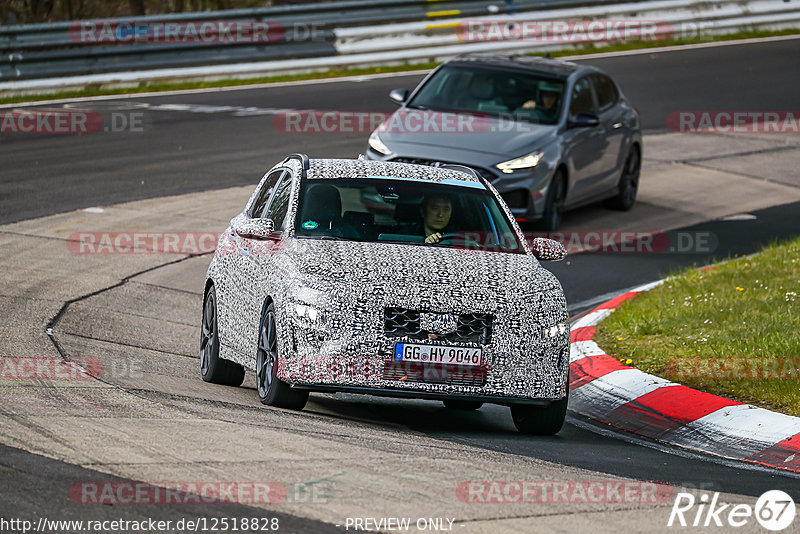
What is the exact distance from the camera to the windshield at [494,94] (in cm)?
1711

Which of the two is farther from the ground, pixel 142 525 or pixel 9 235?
pixel 142 525

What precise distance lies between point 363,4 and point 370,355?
2115 cm

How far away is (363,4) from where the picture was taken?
2841 cm

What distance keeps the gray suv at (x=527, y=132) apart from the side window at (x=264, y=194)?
4.95 meters

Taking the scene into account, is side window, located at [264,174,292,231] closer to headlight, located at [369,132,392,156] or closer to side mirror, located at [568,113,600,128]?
headlight, located at [369,132,392,156]

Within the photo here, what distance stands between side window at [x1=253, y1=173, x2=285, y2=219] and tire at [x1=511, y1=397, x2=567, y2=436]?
99.2 inches

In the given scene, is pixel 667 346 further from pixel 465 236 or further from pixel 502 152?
pixel 502 152

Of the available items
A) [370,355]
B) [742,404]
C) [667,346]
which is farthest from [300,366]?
[667,346]

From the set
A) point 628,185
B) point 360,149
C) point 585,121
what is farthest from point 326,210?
point 360,149

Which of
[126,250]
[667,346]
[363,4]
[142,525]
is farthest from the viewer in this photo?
[363,4]

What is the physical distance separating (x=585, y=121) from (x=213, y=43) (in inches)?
444

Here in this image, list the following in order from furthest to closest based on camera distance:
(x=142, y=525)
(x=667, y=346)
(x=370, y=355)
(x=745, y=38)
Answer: (x=745, y=38) < (x=667, y=346) < (x=370, y=355) < (x=142, y=525)

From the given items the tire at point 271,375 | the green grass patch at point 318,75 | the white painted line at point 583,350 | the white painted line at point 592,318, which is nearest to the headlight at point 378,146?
the white painted line at point 592,318

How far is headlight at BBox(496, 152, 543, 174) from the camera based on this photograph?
51.3ft
